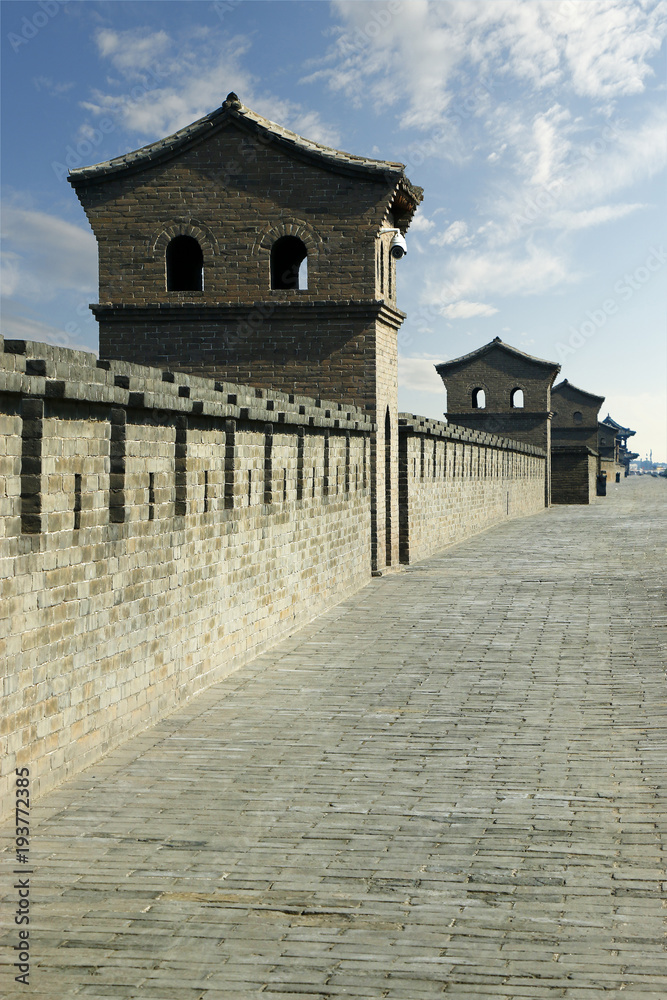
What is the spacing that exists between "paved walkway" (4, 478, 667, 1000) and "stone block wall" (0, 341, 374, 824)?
0.42 meters

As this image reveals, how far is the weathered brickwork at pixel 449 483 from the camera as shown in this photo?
2052cm

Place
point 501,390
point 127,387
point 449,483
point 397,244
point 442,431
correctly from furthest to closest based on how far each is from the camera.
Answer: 1. point 501,390
2. point 449,483
3. point 442,431
4. point 397,244
5. point 127,387

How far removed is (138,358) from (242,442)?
8850mm

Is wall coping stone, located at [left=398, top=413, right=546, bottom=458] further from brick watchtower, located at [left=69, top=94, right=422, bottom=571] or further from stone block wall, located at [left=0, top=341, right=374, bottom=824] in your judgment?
stone block wall, located at [left=0, top=341, right=374, bottom=824]

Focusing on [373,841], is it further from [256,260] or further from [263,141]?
[263,141]

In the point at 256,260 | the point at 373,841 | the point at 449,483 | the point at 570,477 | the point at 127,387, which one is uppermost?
the point at 256,260

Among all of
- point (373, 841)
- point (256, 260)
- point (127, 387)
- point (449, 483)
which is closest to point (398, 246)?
point (256, 260)

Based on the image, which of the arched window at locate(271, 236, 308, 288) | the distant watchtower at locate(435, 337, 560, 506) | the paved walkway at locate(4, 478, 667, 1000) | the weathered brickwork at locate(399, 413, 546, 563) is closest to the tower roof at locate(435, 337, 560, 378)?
the distant watchtower at locate(435, 337, 560, 506)

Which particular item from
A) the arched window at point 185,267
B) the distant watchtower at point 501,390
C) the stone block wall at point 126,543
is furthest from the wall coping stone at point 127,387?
the distant watchtower at point 501,390

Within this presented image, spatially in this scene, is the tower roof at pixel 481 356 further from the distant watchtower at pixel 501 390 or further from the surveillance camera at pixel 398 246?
the surveillance camera at pixel 398 246

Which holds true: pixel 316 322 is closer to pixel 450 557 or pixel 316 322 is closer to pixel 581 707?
pixel 450 557

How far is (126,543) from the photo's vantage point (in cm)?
792

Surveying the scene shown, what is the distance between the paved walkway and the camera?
411cm

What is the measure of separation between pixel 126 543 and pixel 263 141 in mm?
12648
